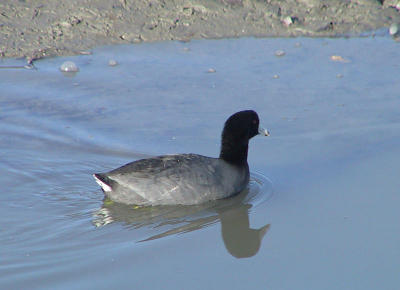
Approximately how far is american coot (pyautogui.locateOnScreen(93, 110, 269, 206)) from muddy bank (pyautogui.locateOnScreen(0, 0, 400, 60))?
4.94 m

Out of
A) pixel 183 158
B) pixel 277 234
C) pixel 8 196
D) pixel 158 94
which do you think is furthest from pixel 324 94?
pixel 8 196

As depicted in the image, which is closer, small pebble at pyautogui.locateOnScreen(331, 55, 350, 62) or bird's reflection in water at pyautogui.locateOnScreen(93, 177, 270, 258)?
bird's reflection in water at pyautogui.locateOnScreen(93, 177, 270, 258)

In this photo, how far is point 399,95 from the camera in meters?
10.1

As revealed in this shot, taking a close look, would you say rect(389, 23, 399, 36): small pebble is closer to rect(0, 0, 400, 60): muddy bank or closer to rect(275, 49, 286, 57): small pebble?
rect(0, 0, 400, 60): muddy bank

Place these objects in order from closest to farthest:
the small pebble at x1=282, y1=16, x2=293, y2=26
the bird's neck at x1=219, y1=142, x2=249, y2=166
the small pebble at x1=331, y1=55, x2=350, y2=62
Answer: the bird's neck at x1=219, y1=142, x2=249, y2=166, the small pebble at x1=331, y1=55, x2=350, y2=62, the small pebble at x1=282, y1=16, x2=293, y2=26

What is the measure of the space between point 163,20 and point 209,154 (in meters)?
5.01

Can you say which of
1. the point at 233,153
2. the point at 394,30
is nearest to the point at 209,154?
the point at 233,153

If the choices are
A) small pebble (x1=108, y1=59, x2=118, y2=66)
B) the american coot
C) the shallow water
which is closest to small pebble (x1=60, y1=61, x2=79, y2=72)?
the shallow water

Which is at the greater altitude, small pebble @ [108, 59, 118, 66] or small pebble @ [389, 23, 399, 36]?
small pebble @ [389, 23, 399, 36]

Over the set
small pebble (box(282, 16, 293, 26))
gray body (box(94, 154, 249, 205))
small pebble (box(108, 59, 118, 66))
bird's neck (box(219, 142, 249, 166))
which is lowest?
gray body (box(94, 154, 249, 205))

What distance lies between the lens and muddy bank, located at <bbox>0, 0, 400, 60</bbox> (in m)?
12.1

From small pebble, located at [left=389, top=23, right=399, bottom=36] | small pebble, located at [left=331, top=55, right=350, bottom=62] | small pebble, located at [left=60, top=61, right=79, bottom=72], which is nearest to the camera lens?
small pebble, located at [left=60, top=61, right=79, bottom=72]

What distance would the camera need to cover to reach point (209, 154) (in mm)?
8570

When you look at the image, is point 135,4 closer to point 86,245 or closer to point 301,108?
point 301,108
